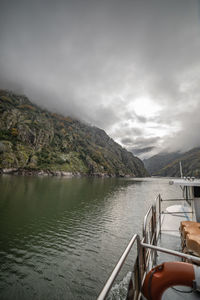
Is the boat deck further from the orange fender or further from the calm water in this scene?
the calm water

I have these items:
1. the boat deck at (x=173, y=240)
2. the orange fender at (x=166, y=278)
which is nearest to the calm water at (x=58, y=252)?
the boat deck at (x=173, y=240)

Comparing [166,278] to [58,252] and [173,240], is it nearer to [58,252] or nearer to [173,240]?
[173,240]

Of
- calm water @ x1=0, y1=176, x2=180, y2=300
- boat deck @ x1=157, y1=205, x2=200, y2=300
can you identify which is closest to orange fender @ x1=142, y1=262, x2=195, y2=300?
boat deck @ x1=157, y1=205, x2=200, y2=300

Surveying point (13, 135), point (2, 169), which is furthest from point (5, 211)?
point (13, 135)

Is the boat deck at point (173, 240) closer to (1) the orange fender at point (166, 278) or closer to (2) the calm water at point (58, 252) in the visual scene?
(1) the orange fender at point (166, 278)

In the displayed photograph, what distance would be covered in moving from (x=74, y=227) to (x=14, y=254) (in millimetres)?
7616

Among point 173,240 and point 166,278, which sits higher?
point 166,278

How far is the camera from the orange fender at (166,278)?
3004mm

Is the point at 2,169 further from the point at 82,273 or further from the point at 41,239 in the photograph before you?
the point at 82,273

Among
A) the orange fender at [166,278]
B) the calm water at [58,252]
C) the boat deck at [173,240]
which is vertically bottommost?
the calm water at [58,252]

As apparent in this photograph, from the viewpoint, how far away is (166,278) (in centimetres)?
307

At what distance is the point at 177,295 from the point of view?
3.69 m

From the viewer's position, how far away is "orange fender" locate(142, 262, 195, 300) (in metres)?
3.00

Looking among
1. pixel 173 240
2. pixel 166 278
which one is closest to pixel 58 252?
pixel 173 240
